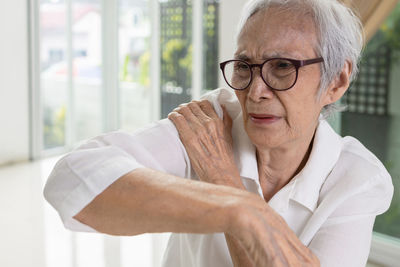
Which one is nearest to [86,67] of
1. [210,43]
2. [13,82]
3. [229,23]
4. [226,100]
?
[13,82]

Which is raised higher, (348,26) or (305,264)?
(348,26)

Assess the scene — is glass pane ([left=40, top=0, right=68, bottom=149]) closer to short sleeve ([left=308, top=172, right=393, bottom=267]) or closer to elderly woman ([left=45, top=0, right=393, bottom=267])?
elderly woman ([left=45, top=0, right=393, bottom=267])

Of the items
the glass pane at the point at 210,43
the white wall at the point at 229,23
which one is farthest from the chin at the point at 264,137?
the glass pane at the point at 210,43

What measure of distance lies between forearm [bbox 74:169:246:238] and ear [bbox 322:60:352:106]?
0.50 metres

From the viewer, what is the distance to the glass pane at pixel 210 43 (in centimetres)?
556

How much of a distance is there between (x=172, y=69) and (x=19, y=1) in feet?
6.82

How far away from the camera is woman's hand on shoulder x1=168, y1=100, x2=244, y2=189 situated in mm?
1169

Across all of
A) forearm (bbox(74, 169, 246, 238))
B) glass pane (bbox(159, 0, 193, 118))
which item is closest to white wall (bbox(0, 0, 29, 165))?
glass pane (bbox(159, 0, 193, 118))

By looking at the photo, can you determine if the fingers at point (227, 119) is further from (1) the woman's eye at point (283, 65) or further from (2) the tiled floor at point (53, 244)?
(2) the tiled floor at point (53, 244)

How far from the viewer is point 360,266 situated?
3.88 ft

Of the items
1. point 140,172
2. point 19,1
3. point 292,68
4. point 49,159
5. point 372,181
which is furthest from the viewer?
point 49,159

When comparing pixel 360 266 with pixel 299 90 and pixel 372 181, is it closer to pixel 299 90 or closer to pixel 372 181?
pixel 372 181

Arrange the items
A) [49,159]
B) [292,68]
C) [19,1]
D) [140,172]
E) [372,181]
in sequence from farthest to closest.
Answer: [49,159], [19,1], [372,181], [292,68], [140,172]

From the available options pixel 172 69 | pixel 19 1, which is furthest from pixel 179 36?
pixel 19 1
